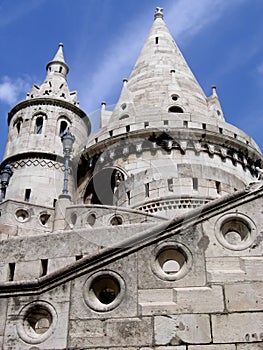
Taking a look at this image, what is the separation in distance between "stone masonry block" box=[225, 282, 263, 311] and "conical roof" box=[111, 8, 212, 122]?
12000 mm

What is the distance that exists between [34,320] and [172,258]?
6.57 ft

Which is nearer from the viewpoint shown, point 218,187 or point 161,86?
point 218,187

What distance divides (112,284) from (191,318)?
1147 millimetres

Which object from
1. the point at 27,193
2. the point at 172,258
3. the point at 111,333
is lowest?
the point at 111,333

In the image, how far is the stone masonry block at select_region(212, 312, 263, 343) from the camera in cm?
601

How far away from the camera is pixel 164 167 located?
16141mm

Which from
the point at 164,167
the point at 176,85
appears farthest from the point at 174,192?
the point at 176,85

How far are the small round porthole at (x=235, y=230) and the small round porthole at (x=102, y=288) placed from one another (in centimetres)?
148

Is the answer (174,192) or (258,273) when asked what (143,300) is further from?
(174,192)

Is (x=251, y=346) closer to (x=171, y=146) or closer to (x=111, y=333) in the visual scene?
(x=111, y=333)

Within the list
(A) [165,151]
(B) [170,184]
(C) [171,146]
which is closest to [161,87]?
(C) [171,146]

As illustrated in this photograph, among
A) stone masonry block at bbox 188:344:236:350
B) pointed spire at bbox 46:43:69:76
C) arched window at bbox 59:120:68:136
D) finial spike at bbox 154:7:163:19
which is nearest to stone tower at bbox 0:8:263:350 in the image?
stone masonry block at bbox 188:344:236:350

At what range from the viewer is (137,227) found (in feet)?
31.1

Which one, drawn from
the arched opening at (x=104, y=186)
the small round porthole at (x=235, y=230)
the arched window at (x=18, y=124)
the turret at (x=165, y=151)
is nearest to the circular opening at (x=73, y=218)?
the turret at (x=165, y=151)
